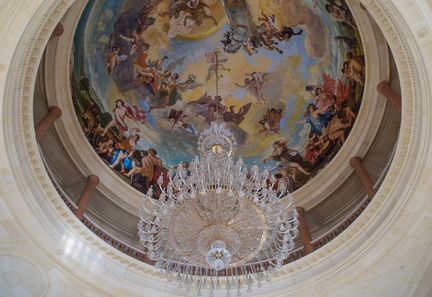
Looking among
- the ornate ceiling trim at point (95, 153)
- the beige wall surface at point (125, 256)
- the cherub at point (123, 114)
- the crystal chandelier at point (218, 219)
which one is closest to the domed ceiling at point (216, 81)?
the cherub at point (123, 114)

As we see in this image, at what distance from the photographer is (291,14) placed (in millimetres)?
14805

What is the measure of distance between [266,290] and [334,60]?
6.52 m

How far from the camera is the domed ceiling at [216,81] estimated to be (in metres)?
14.2

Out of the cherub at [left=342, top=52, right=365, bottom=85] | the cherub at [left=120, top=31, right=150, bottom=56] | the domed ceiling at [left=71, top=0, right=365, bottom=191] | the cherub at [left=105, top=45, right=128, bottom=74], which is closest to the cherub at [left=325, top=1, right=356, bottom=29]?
the domed ceiling at [left=71, top=0, right=365, bottom=191]

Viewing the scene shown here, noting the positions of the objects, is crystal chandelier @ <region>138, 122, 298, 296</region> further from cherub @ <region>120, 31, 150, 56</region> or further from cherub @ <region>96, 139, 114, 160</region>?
cherub @ <region>120, 31, 150, 56</region>

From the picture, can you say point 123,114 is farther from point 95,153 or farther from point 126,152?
point 95,153

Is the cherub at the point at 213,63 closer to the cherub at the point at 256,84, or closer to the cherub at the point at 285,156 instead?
the cherub at the point at 256,84

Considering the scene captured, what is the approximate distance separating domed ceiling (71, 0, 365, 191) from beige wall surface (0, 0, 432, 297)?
12.8ft

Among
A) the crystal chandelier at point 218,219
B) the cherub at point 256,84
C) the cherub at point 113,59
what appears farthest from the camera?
the cherub at point 256,84

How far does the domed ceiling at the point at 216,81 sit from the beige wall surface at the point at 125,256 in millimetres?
3914

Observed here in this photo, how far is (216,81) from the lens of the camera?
16312mm

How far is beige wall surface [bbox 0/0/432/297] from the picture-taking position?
924 centimetres

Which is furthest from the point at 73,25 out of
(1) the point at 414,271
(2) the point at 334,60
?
(1) the point at 414,271

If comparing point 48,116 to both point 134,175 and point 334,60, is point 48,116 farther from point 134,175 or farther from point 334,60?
point 334,60
